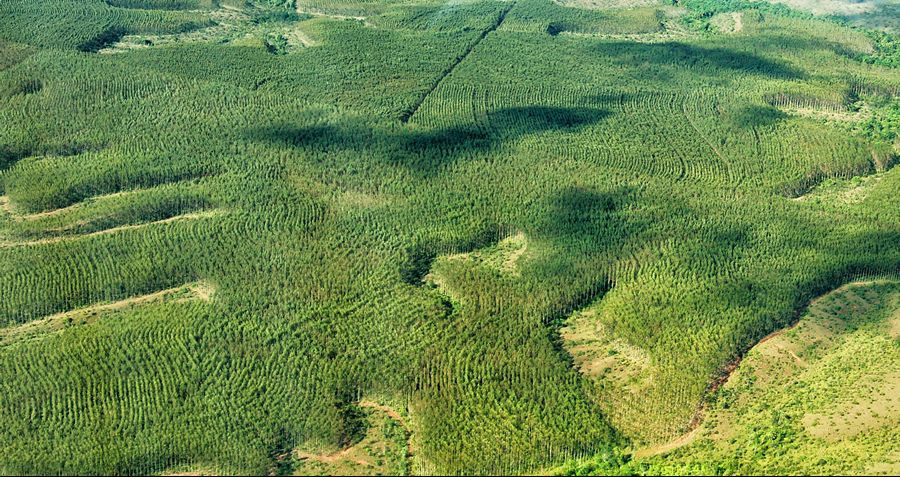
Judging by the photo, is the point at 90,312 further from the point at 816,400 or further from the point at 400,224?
the point at 816,400

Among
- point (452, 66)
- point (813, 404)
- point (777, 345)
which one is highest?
point (452, 66)

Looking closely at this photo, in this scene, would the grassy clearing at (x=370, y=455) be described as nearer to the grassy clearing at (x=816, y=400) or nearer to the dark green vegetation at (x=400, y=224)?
the dark green vegetation at (x=400, y=224)

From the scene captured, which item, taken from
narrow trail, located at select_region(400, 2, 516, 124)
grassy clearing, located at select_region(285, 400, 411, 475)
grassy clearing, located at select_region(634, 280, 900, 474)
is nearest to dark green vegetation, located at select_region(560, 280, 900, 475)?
grassy clearing, located at select_region(634, 280, 900, 474)

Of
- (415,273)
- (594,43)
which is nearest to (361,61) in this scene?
(594,43)

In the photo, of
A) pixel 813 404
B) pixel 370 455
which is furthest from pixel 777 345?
pixel 370 455

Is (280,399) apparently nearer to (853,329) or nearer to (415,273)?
(415,273)

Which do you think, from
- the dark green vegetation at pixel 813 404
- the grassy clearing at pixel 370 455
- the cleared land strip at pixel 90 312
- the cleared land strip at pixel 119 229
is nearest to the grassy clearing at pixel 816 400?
the dark green vegetation at pixel 813 404
